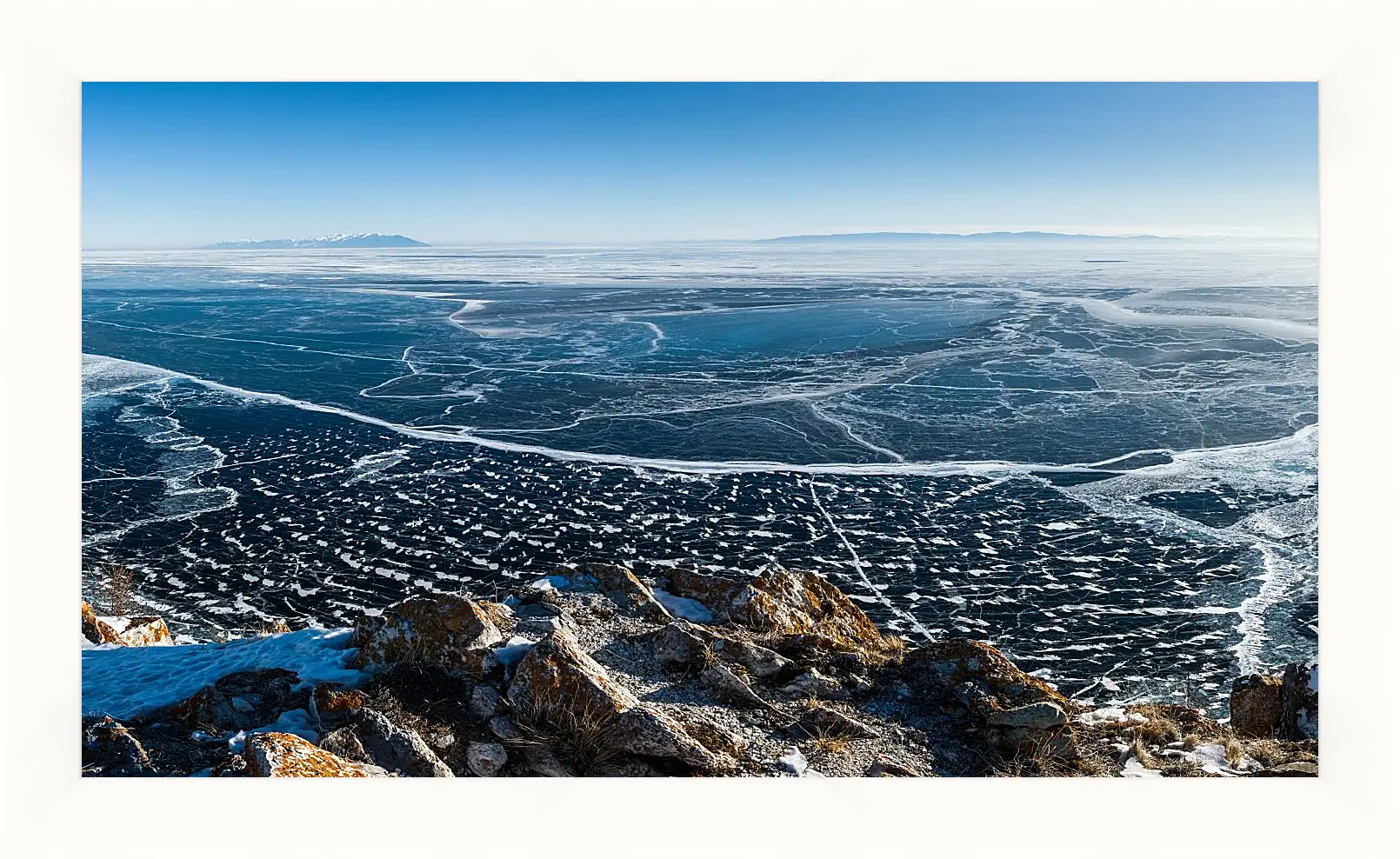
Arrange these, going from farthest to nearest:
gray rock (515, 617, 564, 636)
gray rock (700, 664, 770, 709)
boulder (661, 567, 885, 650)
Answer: boulder (661, 567, 885, 650) < gray rock (515, 617, 564, 636) < gray rock (700, 664, 770, 709)

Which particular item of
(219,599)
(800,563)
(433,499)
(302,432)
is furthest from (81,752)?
(302,432)

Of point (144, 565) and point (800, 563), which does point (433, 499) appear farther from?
point (800, 563)

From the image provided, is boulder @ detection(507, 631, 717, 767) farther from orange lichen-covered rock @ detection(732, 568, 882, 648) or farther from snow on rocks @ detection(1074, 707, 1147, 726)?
snow on rocks @ detection(1074, 707, 1147, 726)

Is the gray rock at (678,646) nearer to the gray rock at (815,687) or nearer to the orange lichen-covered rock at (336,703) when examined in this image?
the gray rock at (815,687)

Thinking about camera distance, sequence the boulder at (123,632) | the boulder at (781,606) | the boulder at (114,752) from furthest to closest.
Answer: the boulder at (123,632)
the boulder at (781,606)
the boulder at (114,752)

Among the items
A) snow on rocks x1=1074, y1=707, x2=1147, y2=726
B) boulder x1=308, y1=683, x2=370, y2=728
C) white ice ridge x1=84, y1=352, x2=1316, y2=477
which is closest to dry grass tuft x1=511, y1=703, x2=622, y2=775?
boulder x1=308, y1=683, x2=370, y2=728

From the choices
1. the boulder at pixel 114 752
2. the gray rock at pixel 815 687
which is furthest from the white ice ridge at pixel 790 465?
the boulder at pixel 114 752

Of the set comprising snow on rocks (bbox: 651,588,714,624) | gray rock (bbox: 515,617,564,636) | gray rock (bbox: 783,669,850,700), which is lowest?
gray rock (bbox: 783,669,850,700)
